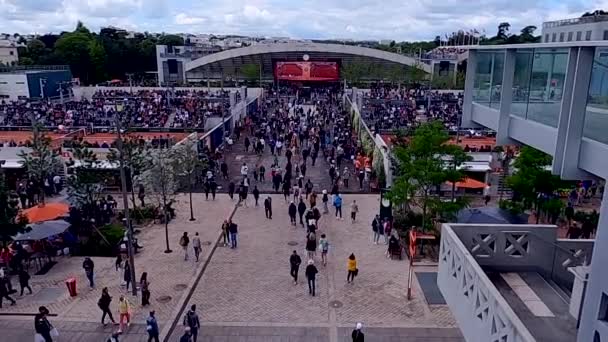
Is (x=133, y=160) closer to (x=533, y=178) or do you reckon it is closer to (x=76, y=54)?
(x=533, y=178)

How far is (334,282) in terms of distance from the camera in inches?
598

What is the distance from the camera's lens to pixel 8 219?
15297 millimetres

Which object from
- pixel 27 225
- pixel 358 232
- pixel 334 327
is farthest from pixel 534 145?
pixel 27 225

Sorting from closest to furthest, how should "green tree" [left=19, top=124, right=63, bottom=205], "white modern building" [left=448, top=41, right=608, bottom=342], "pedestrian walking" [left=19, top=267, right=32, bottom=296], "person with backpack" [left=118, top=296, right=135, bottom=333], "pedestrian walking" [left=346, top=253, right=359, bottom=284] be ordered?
1. "white modern building" [left=448, top=41, right=608, bottom=342]
2. "person with backpack" [left=118, top=296, right=135, bottom=333]
3. "pedestrian walking" [left=19, top=267, right=32, bottom=296]
4. "pedestrian walking" [left=346, top=253, right=359, bottom=284]
5. "green tree" [left=19, top=124, right=63, bottom=205]

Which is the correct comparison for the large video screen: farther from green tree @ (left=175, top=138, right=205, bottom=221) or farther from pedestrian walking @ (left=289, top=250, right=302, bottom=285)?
pedestrian walking @ (left=289, top=250, right=302, bottom=285)

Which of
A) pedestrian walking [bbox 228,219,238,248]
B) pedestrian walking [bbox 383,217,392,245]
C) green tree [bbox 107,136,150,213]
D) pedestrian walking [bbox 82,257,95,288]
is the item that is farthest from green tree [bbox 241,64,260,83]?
pedestrian walking [bbox 82,257,95,288]

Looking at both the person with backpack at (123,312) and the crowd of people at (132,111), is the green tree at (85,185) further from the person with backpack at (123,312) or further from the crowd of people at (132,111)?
the crowd of people at (132,111)

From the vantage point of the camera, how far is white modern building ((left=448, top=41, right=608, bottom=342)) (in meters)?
5.76

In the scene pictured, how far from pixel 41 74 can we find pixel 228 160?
35082 mm

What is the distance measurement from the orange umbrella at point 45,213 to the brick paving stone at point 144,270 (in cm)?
159

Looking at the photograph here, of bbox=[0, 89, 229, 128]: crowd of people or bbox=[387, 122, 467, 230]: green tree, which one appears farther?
bbox=[0, 89, 229, 128]: crowd of people

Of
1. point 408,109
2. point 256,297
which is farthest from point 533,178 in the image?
point 408,109

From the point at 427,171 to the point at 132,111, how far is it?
31.1m

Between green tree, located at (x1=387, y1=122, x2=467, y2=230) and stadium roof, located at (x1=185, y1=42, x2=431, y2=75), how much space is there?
2237 inches
